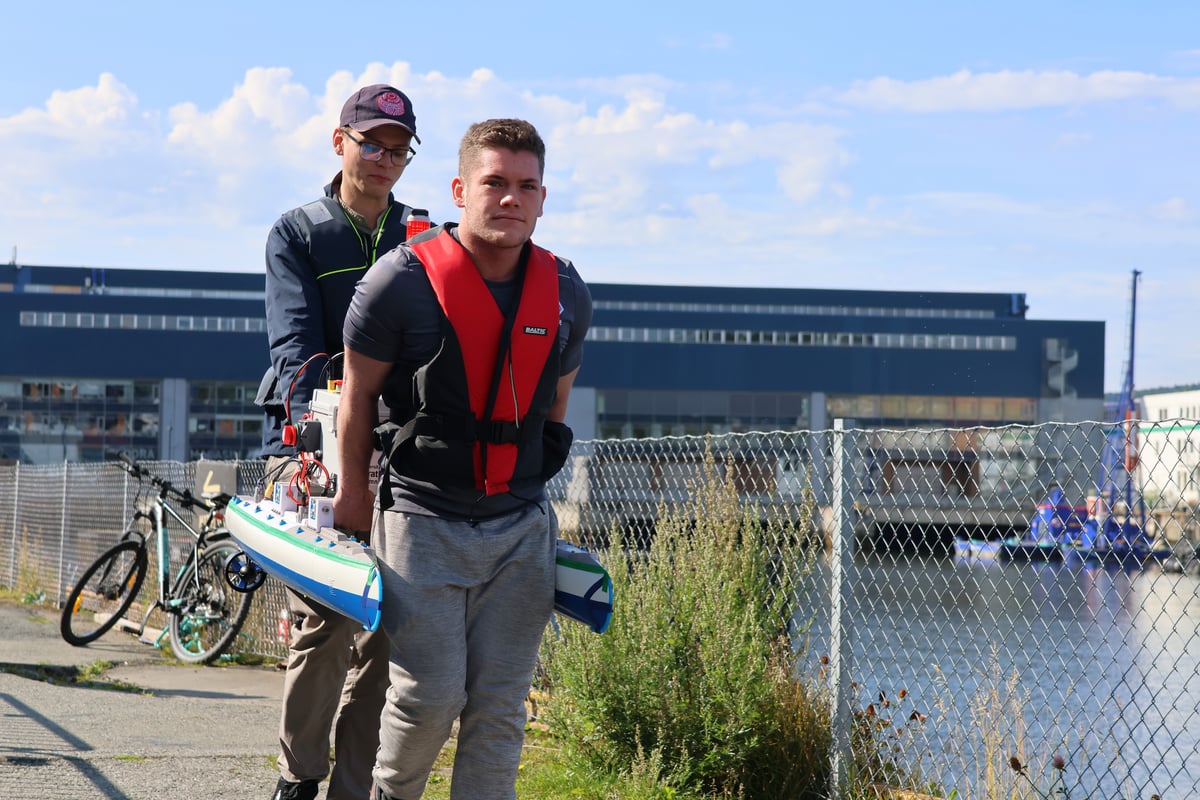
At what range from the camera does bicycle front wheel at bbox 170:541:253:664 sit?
916 centimetres

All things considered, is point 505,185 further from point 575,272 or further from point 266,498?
point 266,498

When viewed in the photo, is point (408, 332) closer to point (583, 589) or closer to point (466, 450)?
point (466, 450)

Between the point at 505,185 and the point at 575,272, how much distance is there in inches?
14.8

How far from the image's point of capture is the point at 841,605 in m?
5.37

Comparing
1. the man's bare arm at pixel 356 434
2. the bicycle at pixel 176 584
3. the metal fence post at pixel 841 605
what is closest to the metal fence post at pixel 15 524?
the bicycle at pixel 176 584

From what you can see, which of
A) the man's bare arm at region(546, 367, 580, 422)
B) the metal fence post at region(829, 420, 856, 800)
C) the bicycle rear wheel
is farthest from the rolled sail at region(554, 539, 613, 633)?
the bicycle rear wheel

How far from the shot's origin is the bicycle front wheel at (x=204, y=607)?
916 centimetres

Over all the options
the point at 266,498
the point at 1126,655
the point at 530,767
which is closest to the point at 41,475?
the point at 530,767

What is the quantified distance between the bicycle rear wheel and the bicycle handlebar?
1.90 feet

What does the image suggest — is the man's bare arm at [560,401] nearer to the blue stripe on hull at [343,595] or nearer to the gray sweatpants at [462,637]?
the gray sweatpants at [462,637]

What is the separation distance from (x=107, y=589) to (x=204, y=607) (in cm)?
180

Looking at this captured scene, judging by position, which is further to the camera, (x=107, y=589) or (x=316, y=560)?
(x=107, y=589)

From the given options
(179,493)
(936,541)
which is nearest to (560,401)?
(936,541)

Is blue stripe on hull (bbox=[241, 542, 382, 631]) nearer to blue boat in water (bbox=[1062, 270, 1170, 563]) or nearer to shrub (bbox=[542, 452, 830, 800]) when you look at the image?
shrub (bbox=[542, 452, 830, 800])
